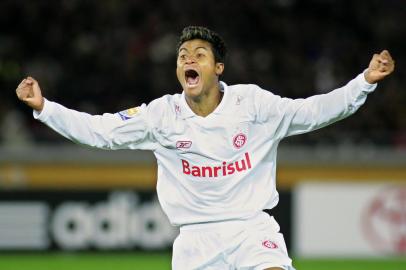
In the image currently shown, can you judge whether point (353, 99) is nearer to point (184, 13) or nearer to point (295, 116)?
point (295, 116)

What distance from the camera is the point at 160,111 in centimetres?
618

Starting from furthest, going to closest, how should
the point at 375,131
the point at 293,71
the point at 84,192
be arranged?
the point at 293,71 < the point at 375,131 < the point at 84,192

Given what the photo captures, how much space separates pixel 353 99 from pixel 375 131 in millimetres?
8830

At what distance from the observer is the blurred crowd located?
15273 millimetres

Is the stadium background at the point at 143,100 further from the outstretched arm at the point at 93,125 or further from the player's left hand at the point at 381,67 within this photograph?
the player's left hand at the point at 381,67

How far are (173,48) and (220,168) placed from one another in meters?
9.90

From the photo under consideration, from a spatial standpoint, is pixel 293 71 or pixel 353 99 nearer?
pixel 353 99

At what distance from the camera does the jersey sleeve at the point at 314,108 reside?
5.97 metres

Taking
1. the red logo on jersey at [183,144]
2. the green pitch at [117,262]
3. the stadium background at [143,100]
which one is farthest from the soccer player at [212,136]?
the stadium background at [143,100]

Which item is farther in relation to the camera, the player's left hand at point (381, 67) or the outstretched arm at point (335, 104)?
the outstretched arm at point (335, 104)

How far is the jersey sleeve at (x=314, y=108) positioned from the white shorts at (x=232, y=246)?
593 millimetres

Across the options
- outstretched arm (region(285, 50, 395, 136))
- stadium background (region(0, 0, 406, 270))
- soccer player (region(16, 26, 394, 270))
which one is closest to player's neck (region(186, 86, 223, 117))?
soccer player (region(16, 26, 394, 270))

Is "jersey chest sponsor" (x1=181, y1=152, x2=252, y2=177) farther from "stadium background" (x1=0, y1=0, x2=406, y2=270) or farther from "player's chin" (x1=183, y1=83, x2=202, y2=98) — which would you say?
"stadium background" (x1=0, y1=0, x2=406, y2=270)

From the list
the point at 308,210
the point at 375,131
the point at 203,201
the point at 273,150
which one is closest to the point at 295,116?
the point at 273,150
